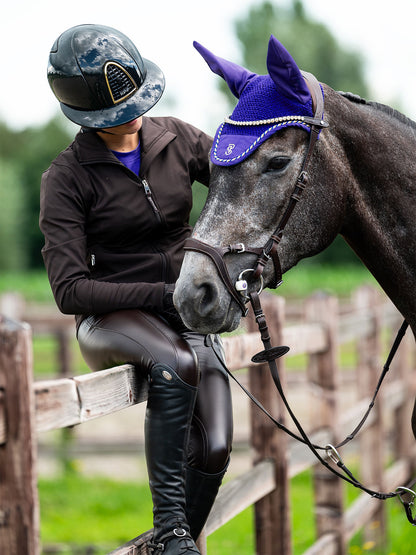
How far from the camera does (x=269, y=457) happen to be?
3715 mm

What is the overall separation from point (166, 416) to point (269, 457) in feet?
5.73

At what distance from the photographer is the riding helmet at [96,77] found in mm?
2316

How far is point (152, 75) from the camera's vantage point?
2527 millimetres

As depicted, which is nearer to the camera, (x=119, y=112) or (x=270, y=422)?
(x=119, y=112)

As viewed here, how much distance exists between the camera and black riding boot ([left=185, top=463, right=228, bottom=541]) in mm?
2275

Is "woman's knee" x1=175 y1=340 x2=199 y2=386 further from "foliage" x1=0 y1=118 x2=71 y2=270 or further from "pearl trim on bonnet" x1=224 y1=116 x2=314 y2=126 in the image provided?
"foliage" x1=0 y1=118 x2=71 y2=270

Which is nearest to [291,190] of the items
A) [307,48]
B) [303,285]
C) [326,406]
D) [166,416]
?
[166,416]

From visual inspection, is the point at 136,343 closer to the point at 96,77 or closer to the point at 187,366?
the point at 187,366

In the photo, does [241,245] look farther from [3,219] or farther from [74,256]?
[3,219]

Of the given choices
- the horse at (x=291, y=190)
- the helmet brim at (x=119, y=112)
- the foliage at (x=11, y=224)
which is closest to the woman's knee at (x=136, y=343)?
the horse at (x=291, y=190)

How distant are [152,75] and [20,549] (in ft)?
5.50

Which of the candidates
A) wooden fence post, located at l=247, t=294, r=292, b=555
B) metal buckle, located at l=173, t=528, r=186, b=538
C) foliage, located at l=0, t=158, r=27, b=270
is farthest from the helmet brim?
foliage, located at l=0, t=158, r=27, b=270

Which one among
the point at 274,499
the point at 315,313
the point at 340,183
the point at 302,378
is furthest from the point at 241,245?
the point at 302,378

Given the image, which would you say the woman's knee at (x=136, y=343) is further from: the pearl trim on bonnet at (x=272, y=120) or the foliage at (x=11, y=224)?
the foliage at (x=11, y=224)
